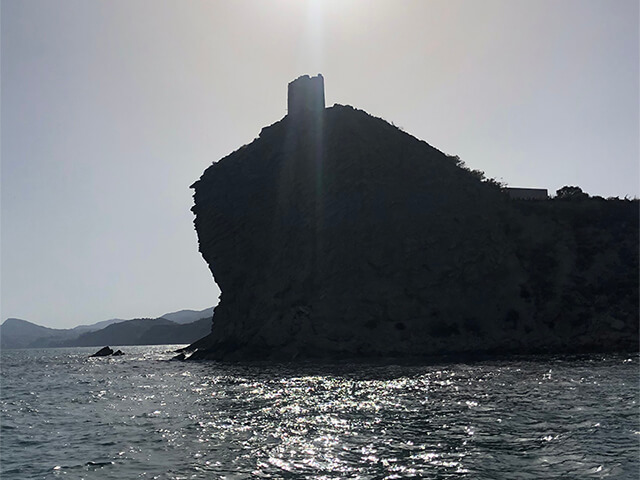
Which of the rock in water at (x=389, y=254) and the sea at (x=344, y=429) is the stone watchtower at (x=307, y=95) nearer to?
the rock in water at (x=389, y=254)

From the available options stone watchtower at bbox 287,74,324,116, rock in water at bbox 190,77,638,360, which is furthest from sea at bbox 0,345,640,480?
stone watchtower at bbox 287,74,324,116

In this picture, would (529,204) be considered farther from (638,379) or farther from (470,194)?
(638,379)

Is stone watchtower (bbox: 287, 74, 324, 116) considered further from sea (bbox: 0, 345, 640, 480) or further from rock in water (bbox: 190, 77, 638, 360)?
sea (bbox: 0, 345, 640, 480)

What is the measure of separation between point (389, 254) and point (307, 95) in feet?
97.3

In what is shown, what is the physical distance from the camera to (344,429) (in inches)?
803

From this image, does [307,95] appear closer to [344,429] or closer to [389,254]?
[389,254]

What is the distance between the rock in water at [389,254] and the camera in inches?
2432

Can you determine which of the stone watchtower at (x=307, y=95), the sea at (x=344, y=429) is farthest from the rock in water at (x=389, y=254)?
the sea at (x=344, y=429)

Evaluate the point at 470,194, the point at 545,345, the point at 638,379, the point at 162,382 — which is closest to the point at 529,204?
the point at 470,194

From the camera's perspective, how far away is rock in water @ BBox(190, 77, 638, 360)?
61.8 meters

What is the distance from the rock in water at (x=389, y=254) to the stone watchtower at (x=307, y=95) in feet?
0.97

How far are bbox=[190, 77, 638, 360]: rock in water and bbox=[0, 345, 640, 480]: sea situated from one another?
2437 centimetres

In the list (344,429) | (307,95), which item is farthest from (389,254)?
(344,429)

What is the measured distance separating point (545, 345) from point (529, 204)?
25.1m
